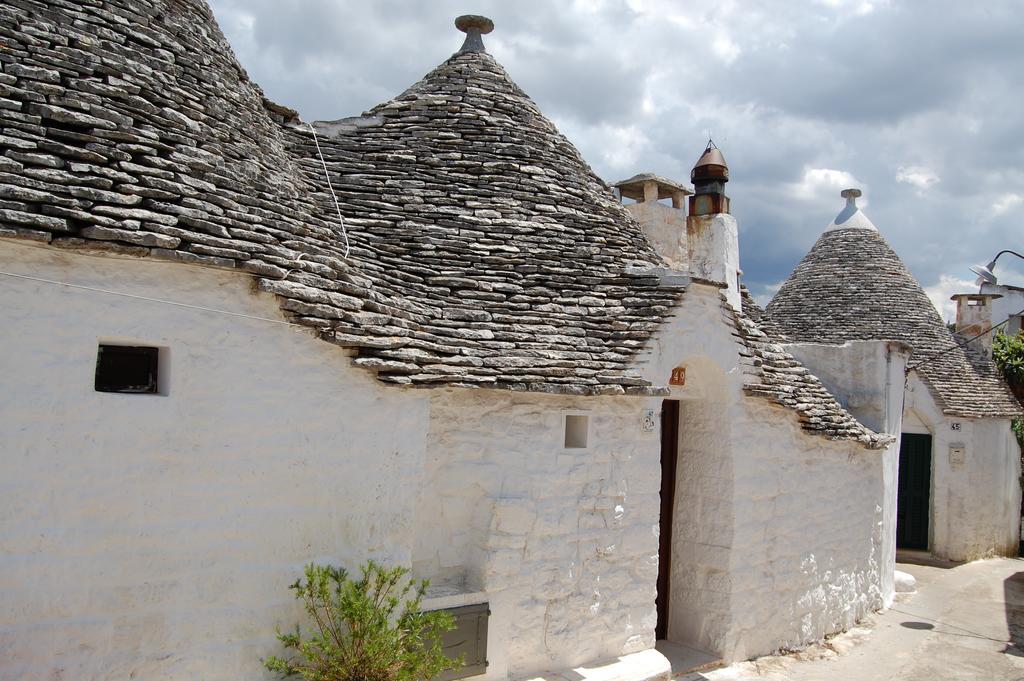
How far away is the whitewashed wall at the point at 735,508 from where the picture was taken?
7.73m

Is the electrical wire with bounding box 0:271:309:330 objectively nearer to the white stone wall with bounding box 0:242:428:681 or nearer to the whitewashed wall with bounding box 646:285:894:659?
the white stone wall with bounding box 0:242:428:681

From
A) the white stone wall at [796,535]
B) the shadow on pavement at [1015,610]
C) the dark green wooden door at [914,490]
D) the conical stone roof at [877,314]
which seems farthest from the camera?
the conical stone roof at [877,314]

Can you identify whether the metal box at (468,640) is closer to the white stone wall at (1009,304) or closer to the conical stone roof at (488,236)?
the conical stone roof at (488,236)

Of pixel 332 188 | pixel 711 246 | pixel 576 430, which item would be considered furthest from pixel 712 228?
pixel 332 188

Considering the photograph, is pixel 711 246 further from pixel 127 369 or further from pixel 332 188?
pixel 127 369

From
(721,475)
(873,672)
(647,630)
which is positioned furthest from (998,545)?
(647,630)

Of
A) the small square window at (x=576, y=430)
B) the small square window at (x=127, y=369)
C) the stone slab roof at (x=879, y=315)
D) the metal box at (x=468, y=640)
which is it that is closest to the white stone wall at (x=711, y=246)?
the small square window at (x=576, y=430)

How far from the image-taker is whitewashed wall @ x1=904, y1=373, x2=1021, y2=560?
14133 millimetres

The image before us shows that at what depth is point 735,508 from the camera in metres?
7.77

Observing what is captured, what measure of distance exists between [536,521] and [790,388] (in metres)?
3.66

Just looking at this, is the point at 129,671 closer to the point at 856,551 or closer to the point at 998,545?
the point at 856,551

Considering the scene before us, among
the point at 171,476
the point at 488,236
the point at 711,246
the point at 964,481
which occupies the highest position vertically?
the point at 711,246

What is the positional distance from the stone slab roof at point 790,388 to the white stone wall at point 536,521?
66.0 inches

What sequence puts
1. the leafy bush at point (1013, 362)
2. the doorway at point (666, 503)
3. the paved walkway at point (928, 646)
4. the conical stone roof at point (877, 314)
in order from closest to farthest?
1. the paved walkway at point (928, 646)
2. the doorway at point (666, 503)
3. the conical stone roof at point (877, 314)
4. the leafy bush at point (1013, 362)
